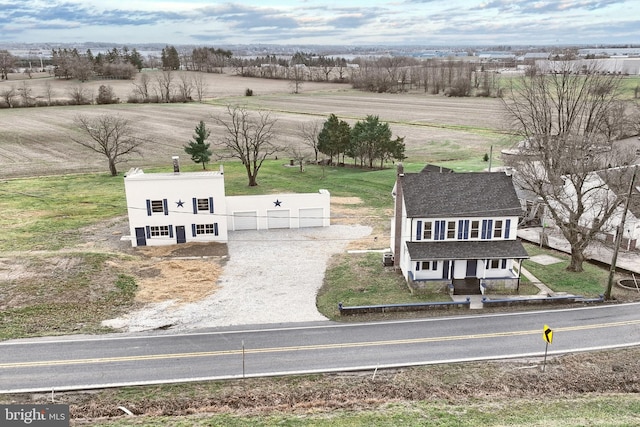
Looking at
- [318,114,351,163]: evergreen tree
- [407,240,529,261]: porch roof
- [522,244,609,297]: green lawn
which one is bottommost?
[522,244,609,297]: green lawn

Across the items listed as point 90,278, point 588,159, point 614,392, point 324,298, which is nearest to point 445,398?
point 614,392

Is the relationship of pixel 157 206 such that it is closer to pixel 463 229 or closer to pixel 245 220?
pixel 245 220

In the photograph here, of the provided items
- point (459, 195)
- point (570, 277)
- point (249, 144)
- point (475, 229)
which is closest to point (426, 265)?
point (475, 229)

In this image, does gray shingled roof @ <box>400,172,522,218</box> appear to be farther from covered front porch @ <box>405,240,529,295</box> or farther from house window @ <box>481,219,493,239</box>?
covered front porch @ <box>405,240,529,295</box>

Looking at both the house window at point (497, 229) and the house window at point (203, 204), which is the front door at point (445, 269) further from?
the house window at point (203, 204)

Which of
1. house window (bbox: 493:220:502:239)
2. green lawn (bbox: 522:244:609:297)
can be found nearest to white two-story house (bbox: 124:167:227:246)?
house window (bbox: 493:220:502:239)
